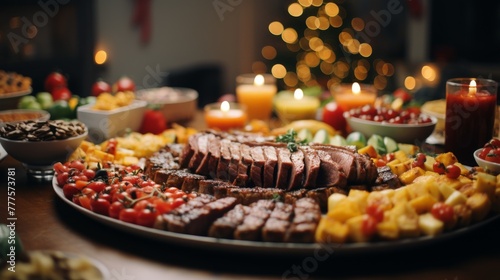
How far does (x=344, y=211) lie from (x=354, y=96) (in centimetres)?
244

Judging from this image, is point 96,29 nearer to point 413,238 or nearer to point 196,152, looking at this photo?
point 196,152

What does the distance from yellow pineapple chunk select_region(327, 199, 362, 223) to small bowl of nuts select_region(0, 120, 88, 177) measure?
1.69 meters

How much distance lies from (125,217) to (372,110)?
2.15 metres

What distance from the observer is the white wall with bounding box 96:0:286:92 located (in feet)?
27.9

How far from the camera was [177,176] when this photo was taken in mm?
3119

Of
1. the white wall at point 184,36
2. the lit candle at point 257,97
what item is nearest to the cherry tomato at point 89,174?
the lit candle at point 257,97

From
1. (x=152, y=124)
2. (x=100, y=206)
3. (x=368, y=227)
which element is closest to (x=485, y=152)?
(x=368, y=227)

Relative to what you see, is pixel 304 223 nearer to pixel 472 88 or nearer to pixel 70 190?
pixel 70 190

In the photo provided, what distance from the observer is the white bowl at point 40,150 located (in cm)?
331

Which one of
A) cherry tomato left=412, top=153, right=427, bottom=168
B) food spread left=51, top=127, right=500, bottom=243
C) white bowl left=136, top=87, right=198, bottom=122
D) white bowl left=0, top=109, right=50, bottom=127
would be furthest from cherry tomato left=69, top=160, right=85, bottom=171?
cherry tomato left=412, top=153, right=427, bottom=168

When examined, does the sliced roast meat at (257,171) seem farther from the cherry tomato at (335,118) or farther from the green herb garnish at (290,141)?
the cherry tomato at (335,118)

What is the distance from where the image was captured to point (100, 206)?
271 centimetres

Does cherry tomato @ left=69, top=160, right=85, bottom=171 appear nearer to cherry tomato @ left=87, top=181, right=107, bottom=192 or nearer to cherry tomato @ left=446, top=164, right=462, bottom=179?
cherry tomato @ left=87, top=181, right=107, bottom=192

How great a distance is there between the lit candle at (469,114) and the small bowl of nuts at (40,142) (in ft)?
7.08
